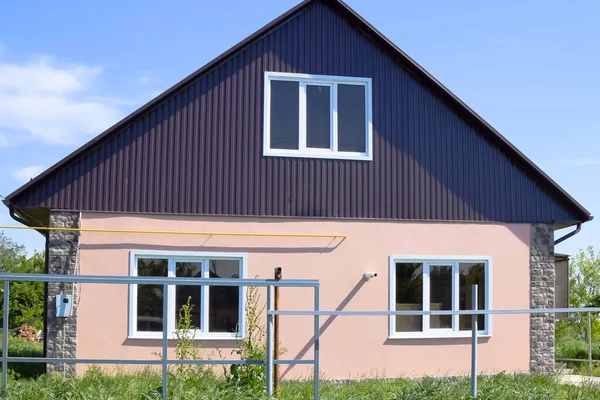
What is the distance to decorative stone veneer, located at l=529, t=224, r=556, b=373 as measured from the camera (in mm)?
14086

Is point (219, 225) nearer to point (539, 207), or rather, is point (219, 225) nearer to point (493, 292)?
point (493, 292)

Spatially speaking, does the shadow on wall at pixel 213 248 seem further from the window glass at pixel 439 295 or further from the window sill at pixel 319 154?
the window glass at pixel 439 295

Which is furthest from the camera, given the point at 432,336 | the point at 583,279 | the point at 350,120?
the point at 583,279

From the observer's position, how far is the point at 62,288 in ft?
41.0

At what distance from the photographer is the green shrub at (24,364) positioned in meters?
12.8

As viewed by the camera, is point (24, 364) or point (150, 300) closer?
point (150, 300)

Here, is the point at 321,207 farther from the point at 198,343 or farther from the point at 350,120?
the point at 198,343

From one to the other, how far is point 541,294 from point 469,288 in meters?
1.46

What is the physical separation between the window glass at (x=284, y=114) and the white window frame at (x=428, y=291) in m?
2.82

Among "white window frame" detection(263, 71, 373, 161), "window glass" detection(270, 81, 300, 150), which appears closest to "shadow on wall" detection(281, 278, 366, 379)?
"white window frame" detection(263, 71, 373, 161)

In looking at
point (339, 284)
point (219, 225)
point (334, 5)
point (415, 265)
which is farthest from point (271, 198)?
point (334, 5)

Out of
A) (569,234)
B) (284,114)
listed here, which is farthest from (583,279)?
(284,114)

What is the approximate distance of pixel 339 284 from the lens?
13289 millimetres

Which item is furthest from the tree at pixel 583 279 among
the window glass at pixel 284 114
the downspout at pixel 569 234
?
the window glass at pixel 284 114
